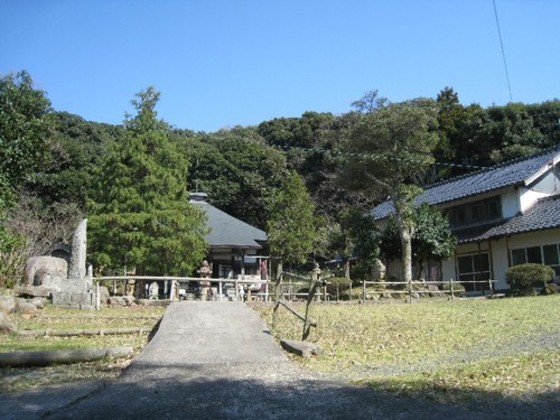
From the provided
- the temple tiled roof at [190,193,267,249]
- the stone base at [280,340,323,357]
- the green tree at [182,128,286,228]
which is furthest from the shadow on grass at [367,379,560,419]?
the green tree at [182,128,286,228]

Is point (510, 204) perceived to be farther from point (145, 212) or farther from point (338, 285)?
point (145, 212)

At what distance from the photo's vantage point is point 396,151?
82.7 feet

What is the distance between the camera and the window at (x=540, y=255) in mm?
24703

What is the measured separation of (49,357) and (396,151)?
20135 mm

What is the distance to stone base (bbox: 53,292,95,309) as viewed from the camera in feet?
57.1

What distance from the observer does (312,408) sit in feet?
17.7

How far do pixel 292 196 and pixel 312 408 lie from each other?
27024 mm

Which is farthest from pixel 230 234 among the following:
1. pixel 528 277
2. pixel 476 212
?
pixel 528 277

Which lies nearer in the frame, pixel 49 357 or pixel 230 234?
pixel 49 357

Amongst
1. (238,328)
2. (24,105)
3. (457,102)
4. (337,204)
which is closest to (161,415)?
(238,328)

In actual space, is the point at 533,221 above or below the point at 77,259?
above

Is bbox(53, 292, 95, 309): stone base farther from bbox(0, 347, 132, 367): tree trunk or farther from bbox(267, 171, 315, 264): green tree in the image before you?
bbox(267, 171, 315, 264): green tree

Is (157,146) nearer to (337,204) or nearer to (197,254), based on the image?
(197,254)

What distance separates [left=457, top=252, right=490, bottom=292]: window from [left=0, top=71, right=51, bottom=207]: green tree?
2195 cm
